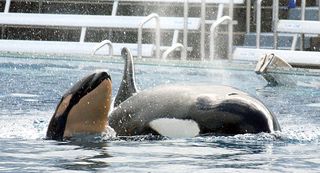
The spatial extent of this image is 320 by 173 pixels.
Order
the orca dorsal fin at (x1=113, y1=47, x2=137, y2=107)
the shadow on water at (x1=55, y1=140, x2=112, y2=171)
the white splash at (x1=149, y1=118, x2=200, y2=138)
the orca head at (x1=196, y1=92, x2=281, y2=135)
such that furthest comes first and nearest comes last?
the orca dorsal fin at (x1=113, y1=47, x2=137, y2=107)
the white splash at (x1=149, y1=118, x2=200, y2=138)
the orca head at (x1=196, y1=92, x2=281, y2=135)
the shadow on water at (x1=55, y1=140, x2=112, y2=171)

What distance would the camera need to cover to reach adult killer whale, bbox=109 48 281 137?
6.86 m

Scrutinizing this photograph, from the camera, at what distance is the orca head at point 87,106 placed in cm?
690

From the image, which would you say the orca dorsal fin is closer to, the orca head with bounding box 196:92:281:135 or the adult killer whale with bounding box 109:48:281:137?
the adult killer whale with bounding box 109:48:281:137

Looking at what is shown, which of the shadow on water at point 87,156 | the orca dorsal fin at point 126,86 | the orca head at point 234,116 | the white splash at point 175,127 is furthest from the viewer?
the orca dorsal fin at point 126,86

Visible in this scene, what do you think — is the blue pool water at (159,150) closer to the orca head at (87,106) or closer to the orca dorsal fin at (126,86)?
the orca head at (87,106)

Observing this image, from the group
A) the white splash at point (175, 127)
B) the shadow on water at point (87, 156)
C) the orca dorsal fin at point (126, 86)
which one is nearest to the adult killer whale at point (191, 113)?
the white splash at point (175, 127)

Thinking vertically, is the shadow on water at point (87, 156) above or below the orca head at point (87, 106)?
below

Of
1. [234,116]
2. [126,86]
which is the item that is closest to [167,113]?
[234,116]

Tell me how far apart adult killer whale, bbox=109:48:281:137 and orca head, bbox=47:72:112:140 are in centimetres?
24

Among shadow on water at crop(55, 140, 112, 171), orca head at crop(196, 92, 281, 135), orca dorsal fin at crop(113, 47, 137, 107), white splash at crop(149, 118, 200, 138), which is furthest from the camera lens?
orca dorsal fin at crop(113, 47, 137, 107)

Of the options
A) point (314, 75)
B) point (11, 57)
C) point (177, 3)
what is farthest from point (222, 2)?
point (314, 75)

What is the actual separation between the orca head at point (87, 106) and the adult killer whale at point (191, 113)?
0.24 meters

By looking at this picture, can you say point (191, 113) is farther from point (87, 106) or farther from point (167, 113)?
point (87, 106)

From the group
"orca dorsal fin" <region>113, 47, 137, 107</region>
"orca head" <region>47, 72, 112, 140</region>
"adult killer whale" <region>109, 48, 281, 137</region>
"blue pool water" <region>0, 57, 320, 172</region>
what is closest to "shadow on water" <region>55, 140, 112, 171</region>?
"blue pool water" <region>0, 57, 320, 172</region>
